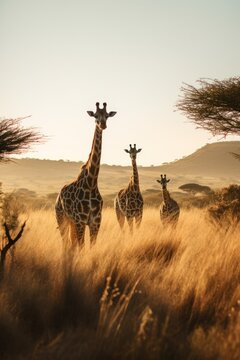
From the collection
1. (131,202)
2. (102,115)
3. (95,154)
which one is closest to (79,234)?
(95,154)

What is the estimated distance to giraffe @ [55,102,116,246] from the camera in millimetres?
7951

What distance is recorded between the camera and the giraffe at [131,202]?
40.0ft

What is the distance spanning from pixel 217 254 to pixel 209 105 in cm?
668

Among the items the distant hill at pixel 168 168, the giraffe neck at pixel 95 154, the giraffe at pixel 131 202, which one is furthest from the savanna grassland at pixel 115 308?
the distant hill at pixel 168 168

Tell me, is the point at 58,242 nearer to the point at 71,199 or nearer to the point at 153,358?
the point at 71,199

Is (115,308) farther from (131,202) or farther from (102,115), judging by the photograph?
(131,202)

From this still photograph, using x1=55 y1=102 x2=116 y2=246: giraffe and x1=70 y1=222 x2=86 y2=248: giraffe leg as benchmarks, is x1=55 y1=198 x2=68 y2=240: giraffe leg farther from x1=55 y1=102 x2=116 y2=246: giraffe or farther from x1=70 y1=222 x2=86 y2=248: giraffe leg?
x1=70 y1=222 x2=86 y2=248: giraffe leg

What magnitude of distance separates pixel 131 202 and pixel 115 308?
8.49 metres

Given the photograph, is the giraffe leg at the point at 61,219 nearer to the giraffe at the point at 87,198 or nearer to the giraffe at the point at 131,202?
the giraffe at the point at 87,198

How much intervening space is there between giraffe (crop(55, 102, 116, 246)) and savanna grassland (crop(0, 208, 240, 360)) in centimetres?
63

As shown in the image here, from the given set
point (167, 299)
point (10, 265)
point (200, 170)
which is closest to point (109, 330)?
point (167, 299)

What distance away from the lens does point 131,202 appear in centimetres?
1229

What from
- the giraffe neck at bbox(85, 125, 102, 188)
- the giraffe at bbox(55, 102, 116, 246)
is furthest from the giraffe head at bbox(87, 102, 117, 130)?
the giraffe neck at bbox(85, 125, 102, 188)

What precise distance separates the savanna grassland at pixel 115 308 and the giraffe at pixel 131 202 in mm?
4590
